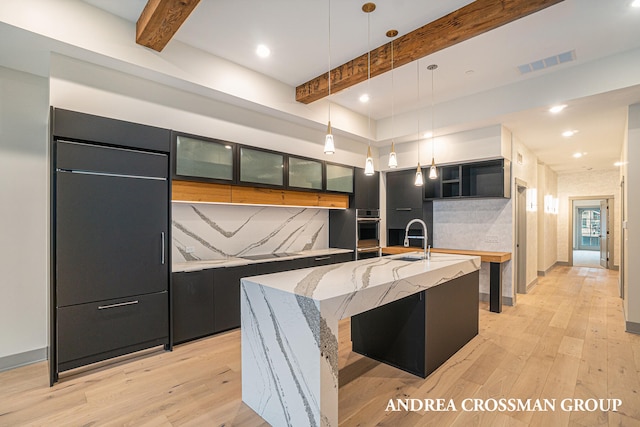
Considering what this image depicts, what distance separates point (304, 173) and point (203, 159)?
1.56 m

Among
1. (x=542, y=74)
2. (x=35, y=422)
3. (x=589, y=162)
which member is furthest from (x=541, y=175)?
(x=35, y=422)

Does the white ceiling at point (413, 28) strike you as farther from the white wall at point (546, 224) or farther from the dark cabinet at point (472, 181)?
the white wall at point (546, 224)

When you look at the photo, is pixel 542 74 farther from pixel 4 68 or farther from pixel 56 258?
pixel 4 68

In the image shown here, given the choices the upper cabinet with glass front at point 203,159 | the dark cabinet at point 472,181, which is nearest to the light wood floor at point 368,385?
the upper cabinet with glass front at point 203,159

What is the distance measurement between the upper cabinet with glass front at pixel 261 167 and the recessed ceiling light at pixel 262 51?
1.09 metres

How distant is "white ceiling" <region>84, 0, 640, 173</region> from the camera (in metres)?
2.70

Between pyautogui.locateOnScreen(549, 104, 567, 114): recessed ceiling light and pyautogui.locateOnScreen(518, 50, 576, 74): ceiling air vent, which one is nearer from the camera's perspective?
pyautogui.locateOnScreen(518, 50, 576, 74): ceiling air vent

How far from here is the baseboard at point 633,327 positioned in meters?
3.61

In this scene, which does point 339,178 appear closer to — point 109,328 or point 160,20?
point 160,20

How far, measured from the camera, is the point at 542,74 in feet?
12.5

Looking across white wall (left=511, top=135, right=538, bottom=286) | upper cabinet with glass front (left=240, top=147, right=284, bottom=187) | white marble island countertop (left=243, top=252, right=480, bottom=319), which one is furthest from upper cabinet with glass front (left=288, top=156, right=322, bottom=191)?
white wall (left=511, top=135, right=538, bottom=286)

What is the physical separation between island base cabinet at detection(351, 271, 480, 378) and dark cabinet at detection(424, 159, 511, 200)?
2.28 metres

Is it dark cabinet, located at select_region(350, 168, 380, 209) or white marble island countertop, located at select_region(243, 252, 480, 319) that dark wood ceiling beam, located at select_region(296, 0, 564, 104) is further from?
white marble island countertop, located at select_region(243, 252, 480, 319)

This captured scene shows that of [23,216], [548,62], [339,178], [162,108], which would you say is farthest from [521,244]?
[23,216]
